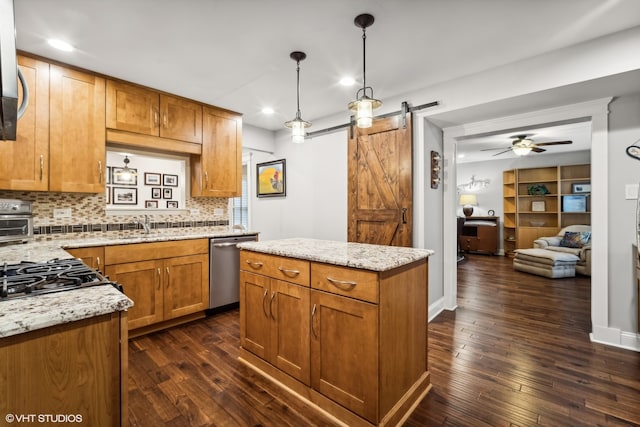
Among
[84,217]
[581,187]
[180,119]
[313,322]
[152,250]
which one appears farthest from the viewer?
[581,187]

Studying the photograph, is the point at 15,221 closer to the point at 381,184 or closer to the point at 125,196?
the point at 125,196

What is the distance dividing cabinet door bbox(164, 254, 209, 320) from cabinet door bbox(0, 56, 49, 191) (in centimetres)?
123

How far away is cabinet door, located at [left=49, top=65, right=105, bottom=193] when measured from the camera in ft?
8.30

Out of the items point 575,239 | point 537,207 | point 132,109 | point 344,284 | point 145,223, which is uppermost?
point 132,109

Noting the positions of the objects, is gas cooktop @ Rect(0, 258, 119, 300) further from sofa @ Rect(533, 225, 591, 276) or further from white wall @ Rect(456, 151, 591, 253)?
white wall @ Rect(456, 151, 591, 253)

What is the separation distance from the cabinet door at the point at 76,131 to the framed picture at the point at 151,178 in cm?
52

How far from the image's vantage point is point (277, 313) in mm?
1939

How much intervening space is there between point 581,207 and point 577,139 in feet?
5.11

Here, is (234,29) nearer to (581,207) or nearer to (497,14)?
(497,14)

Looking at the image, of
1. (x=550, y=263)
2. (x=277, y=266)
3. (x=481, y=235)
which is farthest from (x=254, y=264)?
(x=481, y=235)

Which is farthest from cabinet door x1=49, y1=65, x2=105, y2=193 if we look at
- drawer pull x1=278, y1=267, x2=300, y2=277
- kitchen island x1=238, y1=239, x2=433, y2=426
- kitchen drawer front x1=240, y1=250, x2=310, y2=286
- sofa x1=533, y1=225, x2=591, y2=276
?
sofa x1=533, y1=225, x2=591, y2=276

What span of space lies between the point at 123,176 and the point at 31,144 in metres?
0.78

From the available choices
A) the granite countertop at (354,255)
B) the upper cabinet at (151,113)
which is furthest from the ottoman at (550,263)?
the upper cabinet at (151,113)

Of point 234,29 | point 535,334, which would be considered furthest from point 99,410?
point 535,334
